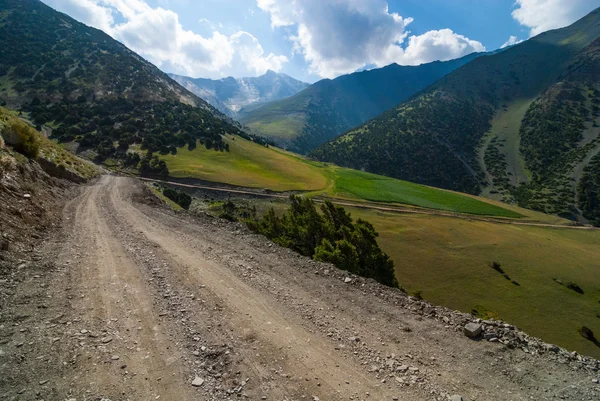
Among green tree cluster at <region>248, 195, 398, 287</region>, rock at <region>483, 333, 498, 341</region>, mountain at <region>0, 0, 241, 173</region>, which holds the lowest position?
green tree cluster at <region>248, 195, 398, 287</region>

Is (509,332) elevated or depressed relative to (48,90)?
depressed

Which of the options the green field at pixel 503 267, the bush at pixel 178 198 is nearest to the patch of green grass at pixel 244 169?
the bush at pixel 178 198

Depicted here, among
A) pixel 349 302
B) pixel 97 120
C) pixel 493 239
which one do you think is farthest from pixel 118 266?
pixel 97 120

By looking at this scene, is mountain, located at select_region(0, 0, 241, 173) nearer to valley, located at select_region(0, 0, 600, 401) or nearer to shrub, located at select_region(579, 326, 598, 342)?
valley, located at select_region(0, 0, 600, 401)

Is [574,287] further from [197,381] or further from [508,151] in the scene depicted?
[508,151]

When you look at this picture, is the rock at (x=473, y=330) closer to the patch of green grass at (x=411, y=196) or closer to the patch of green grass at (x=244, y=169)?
the patch of green grass at (x=244, y=169)

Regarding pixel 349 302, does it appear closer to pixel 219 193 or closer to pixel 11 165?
pixel 11 165

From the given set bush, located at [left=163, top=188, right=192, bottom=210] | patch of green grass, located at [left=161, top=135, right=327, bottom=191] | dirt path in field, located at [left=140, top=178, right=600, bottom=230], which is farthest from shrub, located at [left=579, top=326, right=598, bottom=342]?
patch of green grass, located at [left=161, top=135, right=327, bottom=191]
